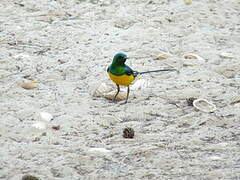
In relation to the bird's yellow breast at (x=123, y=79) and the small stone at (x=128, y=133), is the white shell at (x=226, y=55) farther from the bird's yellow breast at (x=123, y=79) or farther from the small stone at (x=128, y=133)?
the small stone at (x=128, y=133)

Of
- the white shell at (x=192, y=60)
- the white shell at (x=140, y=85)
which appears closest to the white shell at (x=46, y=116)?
the white shell at (x=140, y=85)

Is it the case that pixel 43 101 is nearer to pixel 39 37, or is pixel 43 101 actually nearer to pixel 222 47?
pixel 39 37

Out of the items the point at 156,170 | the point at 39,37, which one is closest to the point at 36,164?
the point at 156,170

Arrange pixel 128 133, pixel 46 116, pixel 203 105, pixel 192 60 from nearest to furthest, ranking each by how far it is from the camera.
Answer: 1. pixel 128 133
2. pixel 46 116
3. pixel 203 105
4. pixel 192 60

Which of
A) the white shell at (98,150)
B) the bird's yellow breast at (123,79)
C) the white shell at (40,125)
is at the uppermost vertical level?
the bird's yellow breast at (123,79)

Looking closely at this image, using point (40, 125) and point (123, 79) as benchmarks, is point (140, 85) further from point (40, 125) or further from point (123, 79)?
point (40, 125)

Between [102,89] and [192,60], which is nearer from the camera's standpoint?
[102,89]

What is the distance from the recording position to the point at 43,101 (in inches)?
136

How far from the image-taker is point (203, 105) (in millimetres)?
3410

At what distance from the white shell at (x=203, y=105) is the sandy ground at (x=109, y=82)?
36 mm

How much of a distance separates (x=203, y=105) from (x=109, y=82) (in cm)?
78

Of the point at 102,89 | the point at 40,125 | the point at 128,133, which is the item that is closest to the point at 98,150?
the point at 128,133

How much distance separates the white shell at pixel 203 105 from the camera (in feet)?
11.0

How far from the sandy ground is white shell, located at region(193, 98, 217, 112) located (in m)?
0.04
